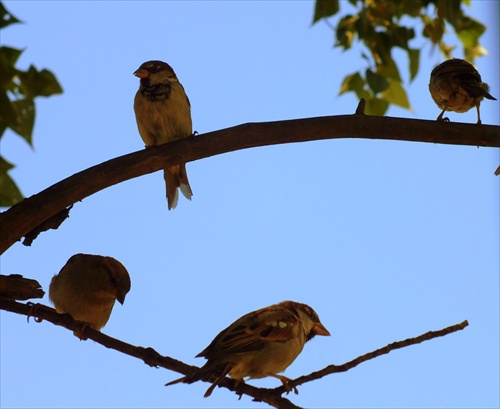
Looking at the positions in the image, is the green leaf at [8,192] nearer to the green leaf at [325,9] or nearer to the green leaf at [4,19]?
the green leaf at [4,19]

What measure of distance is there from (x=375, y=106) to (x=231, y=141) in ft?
5.65

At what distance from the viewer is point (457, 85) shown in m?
4.19

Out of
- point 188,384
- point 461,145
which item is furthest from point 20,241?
point 461,145

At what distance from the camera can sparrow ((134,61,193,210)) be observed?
15.1ft

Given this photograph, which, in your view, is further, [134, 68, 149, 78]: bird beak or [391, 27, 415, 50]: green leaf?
[134, 68, 149, 78]: bird beak

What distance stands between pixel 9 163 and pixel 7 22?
20.3 inches

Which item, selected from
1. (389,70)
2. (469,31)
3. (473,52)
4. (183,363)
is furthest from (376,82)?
(183,363)

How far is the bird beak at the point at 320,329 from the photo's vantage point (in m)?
3.26

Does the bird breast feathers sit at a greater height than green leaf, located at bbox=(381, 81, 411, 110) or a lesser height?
lesser

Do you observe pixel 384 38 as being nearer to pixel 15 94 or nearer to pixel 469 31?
pixel 469 31

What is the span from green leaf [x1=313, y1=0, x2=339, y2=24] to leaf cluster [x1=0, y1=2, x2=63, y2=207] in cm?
157

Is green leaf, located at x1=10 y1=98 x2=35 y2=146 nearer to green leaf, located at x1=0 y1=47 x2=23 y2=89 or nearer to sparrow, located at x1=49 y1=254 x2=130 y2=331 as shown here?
green leaf, located at x1=0 y1=47 x2=23 y2=89

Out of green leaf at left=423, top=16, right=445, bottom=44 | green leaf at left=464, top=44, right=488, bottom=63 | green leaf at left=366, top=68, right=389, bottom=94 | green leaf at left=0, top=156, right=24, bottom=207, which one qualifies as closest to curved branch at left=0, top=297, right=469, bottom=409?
green leaf at left=0, top=156, right=24, bottom=207

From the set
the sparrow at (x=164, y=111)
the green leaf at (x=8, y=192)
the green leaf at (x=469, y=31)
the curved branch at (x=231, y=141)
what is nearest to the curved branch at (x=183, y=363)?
the curved branch at (x=231, y=141)
